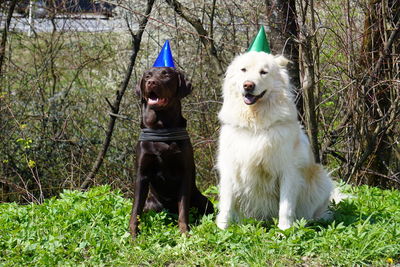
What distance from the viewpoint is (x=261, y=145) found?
15.0 feet

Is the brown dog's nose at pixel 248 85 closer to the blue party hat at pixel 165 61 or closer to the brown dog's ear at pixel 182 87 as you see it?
the brown dog's ear at pixel 182 87

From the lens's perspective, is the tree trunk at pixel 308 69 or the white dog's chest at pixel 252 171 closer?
the white dog's chest at pixel 252 171

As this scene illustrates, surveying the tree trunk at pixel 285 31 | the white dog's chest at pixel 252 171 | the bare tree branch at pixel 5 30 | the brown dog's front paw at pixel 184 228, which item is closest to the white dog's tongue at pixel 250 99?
the white dog's chest at pixel 252 171

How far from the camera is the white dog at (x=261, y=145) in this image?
4.60m

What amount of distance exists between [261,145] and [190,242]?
99 cm

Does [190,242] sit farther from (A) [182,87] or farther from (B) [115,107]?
(B) [115,107]

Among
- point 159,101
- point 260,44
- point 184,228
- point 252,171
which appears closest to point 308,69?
point 260,44

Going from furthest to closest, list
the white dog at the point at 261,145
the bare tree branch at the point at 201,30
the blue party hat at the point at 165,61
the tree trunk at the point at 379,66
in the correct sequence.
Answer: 1. the bare tree branch at the point at 201,30
2. the tree trunk at the point at 379,66
3. the blue party hat at the point at 165,61
4. the white dog at the point at 261,145

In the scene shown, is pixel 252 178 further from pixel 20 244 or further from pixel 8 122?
pixel 8 122

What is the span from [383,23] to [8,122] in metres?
5.77

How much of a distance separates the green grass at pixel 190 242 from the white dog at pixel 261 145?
0.67ft

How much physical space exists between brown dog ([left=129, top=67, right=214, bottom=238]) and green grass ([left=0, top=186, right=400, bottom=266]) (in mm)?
232

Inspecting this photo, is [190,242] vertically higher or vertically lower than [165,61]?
lower

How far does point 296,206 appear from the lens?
504 cm
